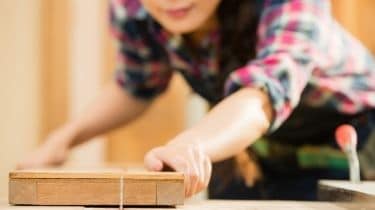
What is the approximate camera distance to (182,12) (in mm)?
796

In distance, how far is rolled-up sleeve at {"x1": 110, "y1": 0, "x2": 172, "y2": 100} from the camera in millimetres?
950

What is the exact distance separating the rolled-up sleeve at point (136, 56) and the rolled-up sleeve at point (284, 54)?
0.22 m

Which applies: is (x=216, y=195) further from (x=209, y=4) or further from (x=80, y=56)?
(x=80, y=56)

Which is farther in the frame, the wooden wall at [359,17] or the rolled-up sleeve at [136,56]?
the wooden wall at [359,17]

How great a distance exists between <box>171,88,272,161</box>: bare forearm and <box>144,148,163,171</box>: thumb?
0.03 meters

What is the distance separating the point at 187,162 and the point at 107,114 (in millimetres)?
454

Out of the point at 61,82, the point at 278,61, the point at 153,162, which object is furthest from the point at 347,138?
the point at 61,82

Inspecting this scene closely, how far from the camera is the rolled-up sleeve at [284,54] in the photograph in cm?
68

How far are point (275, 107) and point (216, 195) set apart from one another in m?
0.43

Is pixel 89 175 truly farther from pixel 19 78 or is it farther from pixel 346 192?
pixel 19 78

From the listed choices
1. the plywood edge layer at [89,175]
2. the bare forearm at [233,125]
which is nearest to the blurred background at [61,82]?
the bare forearm at [233,125]

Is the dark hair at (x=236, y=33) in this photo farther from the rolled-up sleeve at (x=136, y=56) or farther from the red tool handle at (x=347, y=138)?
A: the red tool handle at (x=347, y=138)

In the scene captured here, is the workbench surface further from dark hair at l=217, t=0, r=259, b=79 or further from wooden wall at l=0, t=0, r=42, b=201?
wooden wall at l=0, t=0, r=42, b=201

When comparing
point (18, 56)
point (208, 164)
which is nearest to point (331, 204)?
point (208, 164)
